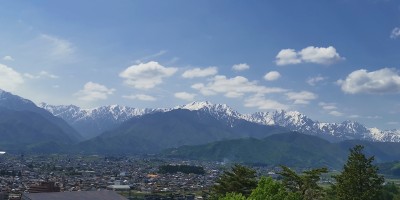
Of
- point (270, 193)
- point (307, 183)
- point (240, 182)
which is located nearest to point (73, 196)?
point (240, 182)

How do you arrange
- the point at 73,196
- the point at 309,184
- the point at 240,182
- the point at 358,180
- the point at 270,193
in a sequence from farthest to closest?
the point at 73,196, the point at 240,182, the point at 309,184, the point at 358,180, the point at 270,193

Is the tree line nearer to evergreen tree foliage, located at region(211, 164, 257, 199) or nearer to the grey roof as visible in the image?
evergreen tree foliage, located at region(211, 164, 257, 199)

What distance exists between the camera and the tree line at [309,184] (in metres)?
49.1

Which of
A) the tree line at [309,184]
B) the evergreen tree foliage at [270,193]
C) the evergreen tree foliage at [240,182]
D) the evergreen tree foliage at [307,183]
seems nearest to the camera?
the evergreen tree foliage at [270,193]

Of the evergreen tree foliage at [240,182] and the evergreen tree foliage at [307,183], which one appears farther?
the evergreen tree foliage at [240,182]

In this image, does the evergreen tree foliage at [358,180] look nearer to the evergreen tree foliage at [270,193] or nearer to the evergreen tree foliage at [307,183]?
the evergreen tree foliage at [307,183]

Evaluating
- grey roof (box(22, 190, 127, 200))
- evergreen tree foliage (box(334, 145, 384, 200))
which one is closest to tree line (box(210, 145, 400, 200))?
evergreen tree foliage (box(334, 145, 384, 200))

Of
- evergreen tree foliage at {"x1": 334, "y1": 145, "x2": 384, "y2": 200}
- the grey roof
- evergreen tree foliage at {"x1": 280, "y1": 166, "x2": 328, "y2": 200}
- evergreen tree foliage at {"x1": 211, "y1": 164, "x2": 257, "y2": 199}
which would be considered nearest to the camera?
evergreen tree foliage at {"x1": 334, "y1": 145, "x2": 384, "y2": 200}

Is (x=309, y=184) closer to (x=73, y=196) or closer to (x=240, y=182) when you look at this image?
(x=240, y=182)

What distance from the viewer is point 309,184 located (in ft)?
205

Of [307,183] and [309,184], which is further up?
[307,183]

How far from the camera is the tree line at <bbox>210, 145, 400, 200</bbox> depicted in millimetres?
49125

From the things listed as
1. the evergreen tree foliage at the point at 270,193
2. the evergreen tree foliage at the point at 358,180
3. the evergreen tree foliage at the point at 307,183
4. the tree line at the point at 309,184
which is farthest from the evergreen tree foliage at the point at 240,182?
the evergreen tree foliage at the point at 270,193

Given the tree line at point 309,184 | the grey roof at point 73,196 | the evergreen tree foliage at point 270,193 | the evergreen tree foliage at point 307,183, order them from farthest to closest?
the grey roof at point 73,196, the evergreen tree foliage at point 307,183, the tree line at point 309,184, the evergreen tree foliage at point 270,193
